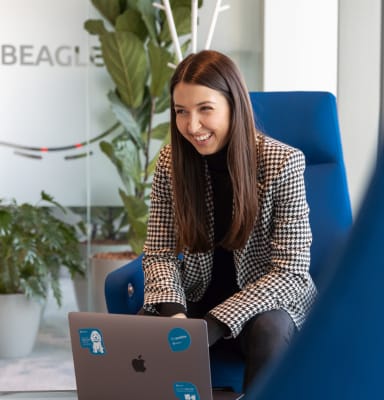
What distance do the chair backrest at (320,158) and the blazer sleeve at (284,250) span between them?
239 millimetres

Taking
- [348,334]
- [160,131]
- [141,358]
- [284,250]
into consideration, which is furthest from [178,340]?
[160,131]

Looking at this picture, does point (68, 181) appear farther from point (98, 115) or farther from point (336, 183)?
point (336, 183)

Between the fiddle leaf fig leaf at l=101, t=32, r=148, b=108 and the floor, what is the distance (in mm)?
1127

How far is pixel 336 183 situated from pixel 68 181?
2149 mm

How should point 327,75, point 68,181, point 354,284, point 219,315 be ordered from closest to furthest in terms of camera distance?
point 354,284 < point 219,315 < point 327,75 < point 68,181

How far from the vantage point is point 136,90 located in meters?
3.77

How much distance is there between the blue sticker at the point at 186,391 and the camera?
153 centimetres

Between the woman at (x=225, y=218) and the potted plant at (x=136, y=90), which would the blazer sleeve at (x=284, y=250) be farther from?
the potted plant at (x=136, y=90)

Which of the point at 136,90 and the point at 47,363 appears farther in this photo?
the point at 136,90

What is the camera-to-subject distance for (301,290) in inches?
76.3

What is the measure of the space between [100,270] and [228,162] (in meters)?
1.92

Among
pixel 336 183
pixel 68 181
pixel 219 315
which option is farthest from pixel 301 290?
pixel 68 181

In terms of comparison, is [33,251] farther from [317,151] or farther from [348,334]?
[348,334]

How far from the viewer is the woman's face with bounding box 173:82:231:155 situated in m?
1.91
